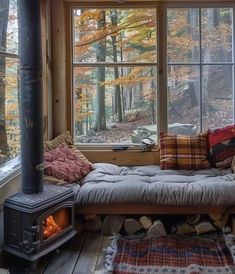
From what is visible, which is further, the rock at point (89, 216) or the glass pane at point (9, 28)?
the rock at point (89, 216)

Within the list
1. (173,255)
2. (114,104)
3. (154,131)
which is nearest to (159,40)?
(114,104)

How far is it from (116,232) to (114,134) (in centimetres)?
123

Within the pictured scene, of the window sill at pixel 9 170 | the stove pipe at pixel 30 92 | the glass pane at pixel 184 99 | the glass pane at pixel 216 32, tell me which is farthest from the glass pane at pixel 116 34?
the window sill at pixel 9 170

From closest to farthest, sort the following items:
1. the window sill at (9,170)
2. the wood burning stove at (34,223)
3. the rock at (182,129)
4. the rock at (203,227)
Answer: the wood burning stove at (34,223) < the window sill at (9,170) < the rock at (203,227) < the rock at (182,129)

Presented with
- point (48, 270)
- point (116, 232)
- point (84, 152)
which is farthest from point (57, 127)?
point (48, 270)

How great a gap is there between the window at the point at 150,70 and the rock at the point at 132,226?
114 cm

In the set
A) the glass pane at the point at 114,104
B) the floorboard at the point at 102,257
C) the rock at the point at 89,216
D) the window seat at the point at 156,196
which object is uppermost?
the glass pane at the point at 114,104

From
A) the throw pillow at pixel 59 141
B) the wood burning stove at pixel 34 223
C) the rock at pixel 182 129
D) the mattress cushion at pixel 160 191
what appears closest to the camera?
the wood burning stove at pixel 34 223

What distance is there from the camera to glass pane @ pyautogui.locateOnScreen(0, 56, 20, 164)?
9.56ft

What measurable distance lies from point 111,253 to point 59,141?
1.39 metres

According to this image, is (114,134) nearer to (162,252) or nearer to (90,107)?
(90,107)

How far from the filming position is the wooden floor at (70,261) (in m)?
2.60

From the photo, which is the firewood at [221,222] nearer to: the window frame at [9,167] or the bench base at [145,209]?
the bench base at [145,209]

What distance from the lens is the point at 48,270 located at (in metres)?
2.62
